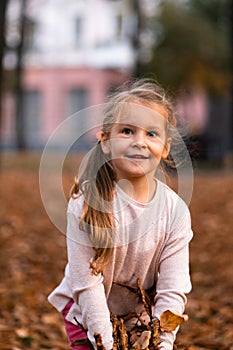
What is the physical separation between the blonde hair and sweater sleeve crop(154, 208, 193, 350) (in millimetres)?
226

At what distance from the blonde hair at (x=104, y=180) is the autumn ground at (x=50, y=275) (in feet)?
2.36

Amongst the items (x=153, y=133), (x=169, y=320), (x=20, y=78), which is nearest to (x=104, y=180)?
(x=153, y=133)

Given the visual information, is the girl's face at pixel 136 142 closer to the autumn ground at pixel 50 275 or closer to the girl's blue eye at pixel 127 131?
the girl's blue eye at pixel 127 131

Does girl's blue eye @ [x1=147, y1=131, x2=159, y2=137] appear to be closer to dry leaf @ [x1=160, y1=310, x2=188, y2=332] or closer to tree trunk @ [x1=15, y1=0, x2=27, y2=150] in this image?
dry leaf @ [x1=160, y1=310, x2=188, y2=332]

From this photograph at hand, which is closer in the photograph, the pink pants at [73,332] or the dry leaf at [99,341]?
the dry leaf at [99,341]

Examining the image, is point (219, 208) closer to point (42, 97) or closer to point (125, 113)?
point (125, 113)

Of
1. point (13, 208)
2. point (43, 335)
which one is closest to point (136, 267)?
point (43, 335)

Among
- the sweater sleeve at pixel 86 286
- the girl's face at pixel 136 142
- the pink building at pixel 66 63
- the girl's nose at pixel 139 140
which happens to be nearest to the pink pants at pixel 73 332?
the sweater sleeve at pixel 86 286

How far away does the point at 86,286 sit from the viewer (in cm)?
297

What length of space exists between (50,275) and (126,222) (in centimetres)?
438

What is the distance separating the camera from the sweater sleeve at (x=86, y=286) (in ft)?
9.63

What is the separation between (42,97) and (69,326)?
148ft

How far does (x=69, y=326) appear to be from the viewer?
3.24 metres

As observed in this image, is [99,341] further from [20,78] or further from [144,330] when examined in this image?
[20,78]
